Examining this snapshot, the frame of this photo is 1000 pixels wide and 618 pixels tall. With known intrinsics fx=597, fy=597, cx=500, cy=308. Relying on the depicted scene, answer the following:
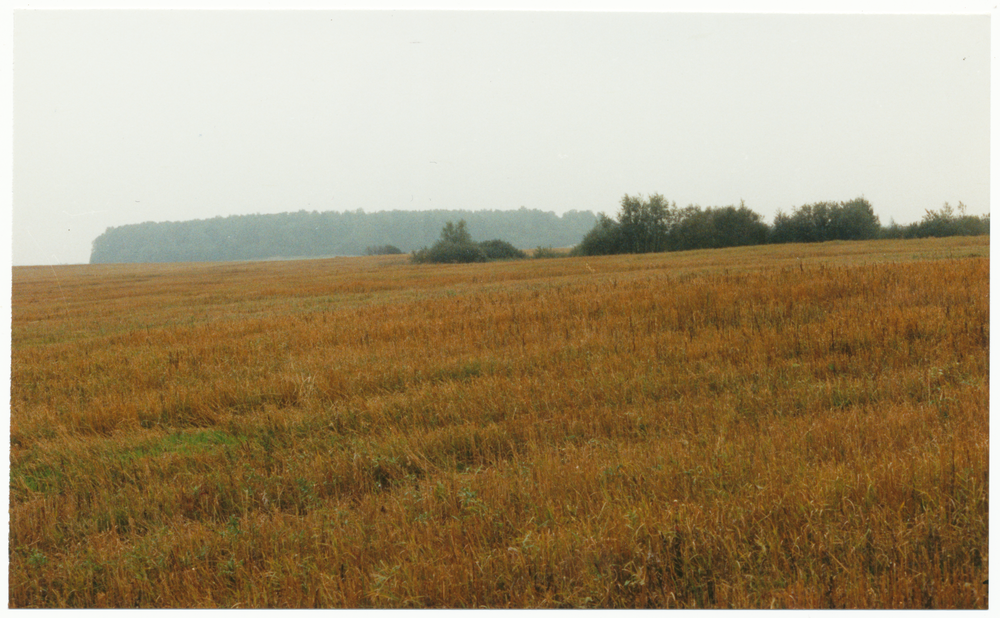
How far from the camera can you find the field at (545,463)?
3320 millimetres

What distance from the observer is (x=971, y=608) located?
9.89 feet

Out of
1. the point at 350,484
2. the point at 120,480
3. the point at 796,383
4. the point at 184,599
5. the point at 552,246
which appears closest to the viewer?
the point at 184,599

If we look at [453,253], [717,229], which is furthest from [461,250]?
[717,229]

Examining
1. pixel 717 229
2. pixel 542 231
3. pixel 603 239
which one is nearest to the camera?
pixel 542 231

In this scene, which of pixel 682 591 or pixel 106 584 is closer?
pixel 682 591

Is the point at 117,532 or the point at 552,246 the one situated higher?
the point at 552,246

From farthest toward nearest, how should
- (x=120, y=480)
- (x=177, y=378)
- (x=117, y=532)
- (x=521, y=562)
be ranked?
(x=177, y=378)
(x=120, y=480)
(x=117, y=532)
(x=521, y=562)

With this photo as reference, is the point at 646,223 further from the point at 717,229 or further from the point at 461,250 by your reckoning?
the point at 461,250

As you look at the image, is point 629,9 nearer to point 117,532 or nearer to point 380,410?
point 380,410

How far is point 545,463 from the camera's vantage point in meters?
4.80

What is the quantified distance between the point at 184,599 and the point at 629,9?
519cm

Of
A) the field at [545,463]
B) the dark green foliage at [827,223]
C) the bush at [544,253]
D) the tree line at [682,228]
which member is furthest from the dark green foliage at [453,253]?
the field at [545,463]

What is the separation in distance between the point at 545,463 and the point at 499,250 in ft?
138

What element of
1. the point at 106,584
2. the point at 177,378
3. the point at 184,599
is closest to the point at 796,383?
the point at 184,599
